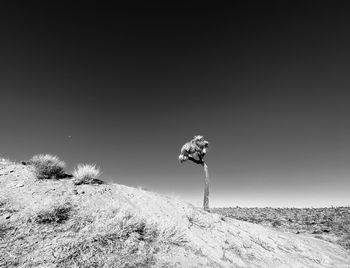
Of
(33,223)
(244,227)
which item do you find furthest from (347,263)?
(33,223)

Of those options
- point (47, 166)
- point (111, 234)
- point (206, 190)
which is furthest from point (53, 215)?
point (206, 190)

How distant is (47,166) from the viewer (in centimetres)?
963

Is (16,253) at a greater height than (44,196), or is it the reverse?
(44,196)

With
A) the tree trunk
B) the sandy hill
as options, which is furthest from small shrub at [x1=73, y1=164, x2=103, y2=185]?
the tree trunk

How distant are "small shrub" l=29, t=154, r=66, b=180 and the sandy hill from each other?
0.38 m

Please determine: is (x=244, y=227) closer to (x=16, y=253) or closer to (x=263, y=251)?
(x=263, y=251)

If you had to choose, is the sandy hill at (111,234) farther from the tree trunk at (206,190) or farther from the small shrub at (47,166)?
the tree trunk at (206,190)

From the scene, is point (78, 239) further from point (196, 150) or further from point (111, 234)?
point (196, 150)

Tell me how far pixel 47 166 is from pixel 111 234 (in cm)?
590

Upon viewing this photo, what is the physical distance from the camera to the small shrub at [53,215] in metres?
5.74

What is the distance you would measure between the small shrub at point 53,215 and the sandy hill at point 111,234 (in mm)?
24

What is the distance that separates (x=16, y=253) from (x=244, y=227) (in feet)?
35.6

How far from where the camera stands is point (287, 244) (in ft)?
36.5

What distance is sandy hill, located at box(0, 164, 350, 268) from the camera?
4.77 meters
